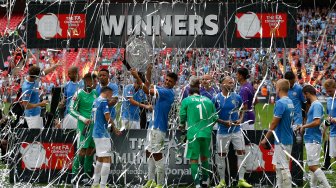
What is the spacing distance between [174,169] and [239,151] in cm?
105

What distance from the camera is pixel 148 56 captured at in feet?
30.5

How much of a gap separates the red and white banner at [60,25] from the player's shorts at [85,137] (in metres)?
1.90

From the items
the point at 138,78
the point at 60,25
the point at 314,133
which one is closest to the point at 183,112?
the point at 138,78

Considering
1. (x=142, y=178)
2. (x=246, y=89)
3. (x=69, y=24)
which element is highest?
(x=69, y=24)

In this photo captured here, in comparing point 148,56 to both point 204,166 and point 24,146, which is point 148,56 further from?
point 24,146

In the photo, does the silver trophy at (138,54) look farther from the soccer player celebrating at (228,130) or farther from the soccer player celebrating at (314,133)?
the soccer player celebrating at (314,133)

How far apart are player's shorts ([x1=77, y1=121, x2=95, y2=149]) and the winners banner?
1676 mm

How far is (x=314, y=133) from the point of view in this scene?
339 inches

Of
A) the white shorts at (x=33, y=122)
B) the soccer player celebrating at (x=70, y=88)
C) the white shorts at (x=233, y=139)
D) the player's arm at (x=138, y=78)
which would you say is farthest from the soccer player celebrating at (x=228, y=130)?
the white shorts at (x=33, y=122)

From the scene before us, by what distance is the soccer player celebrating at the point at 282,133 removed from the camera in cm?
792

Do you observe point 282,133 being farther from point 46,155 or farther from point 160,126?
point 46,155

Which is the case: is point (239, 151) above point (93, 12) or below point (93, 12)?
below

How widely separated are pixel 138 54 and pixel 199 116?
124cm

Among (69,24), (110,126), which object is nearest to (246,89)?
(110,126)
